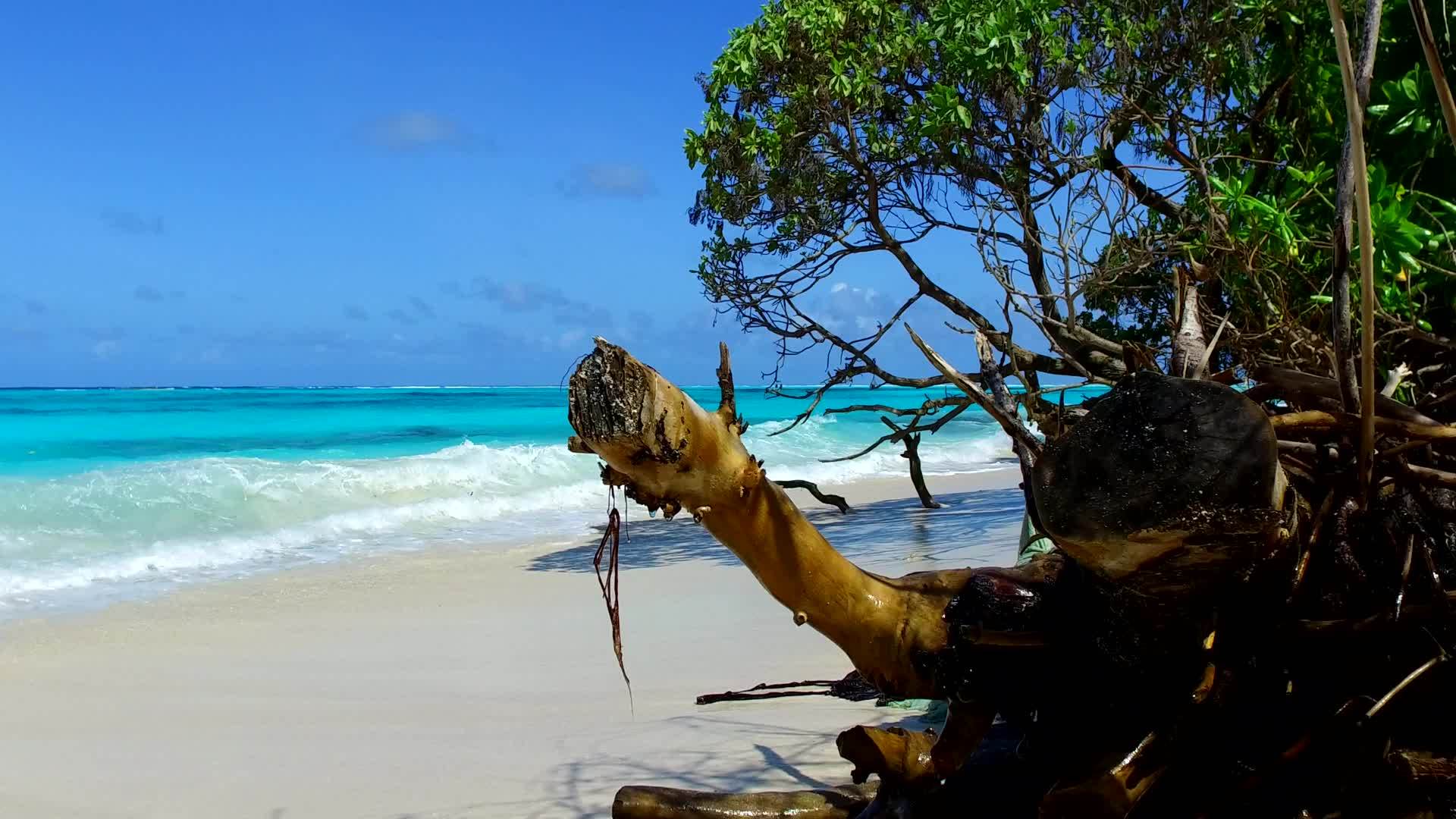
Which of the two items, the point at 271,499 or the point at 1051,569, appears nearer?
the point at 1051,569

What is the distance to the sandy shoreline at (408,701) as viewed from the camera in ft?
12.3

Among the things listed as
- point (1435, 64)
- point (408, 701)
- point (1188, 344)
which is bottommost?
point (408, 701)

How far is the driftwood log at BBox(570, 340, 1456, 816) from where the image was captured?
1902 mm

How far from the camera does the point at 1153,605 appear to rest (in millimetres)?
2098

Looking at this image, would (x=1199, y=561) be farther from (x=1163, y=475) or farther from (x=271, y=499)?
(x=271, y=499)

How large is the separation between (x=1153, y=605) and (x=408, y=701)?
3856 mm

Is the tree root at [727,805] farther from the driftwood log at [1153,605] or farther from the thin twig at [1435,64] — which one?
the thin twig at [1435,64]

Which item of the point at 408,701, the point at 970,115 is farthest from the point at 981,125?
the point at 408,701

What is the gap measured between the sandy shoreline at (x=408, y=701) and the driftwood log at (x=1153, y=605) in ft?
3.99

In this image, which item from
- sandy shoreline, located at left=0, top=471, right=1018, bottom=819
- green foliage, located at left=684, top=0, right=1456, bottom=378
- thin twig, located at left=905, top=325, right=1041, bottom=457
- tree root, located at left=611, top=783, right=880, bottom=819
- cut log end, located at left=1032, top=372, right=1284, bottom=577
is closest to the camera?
cut log end, located at left=1032, top=372, right=1284, bottom=577

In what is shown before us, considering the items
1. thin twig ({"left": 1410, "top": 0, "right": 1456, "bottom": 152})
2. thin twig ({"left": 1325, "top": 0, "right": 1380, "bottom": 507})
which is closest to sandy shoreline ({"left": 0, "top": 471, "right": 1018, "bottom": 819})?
thin twig ({"left": 1325, "top": 0, "right": 1380, "bottom": 507})

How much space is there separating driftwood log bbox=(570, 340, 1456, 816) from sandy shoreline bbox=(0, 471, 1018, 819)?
1.22 metres

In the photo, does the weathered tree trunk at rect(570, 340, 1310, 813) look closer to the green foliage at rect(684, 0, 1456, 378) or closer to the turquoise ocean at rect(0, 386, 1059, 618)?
the turquoise ocean at rect(0, 386, 1059, 618)

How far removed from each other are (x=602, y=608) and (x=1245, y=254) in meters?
5.02
